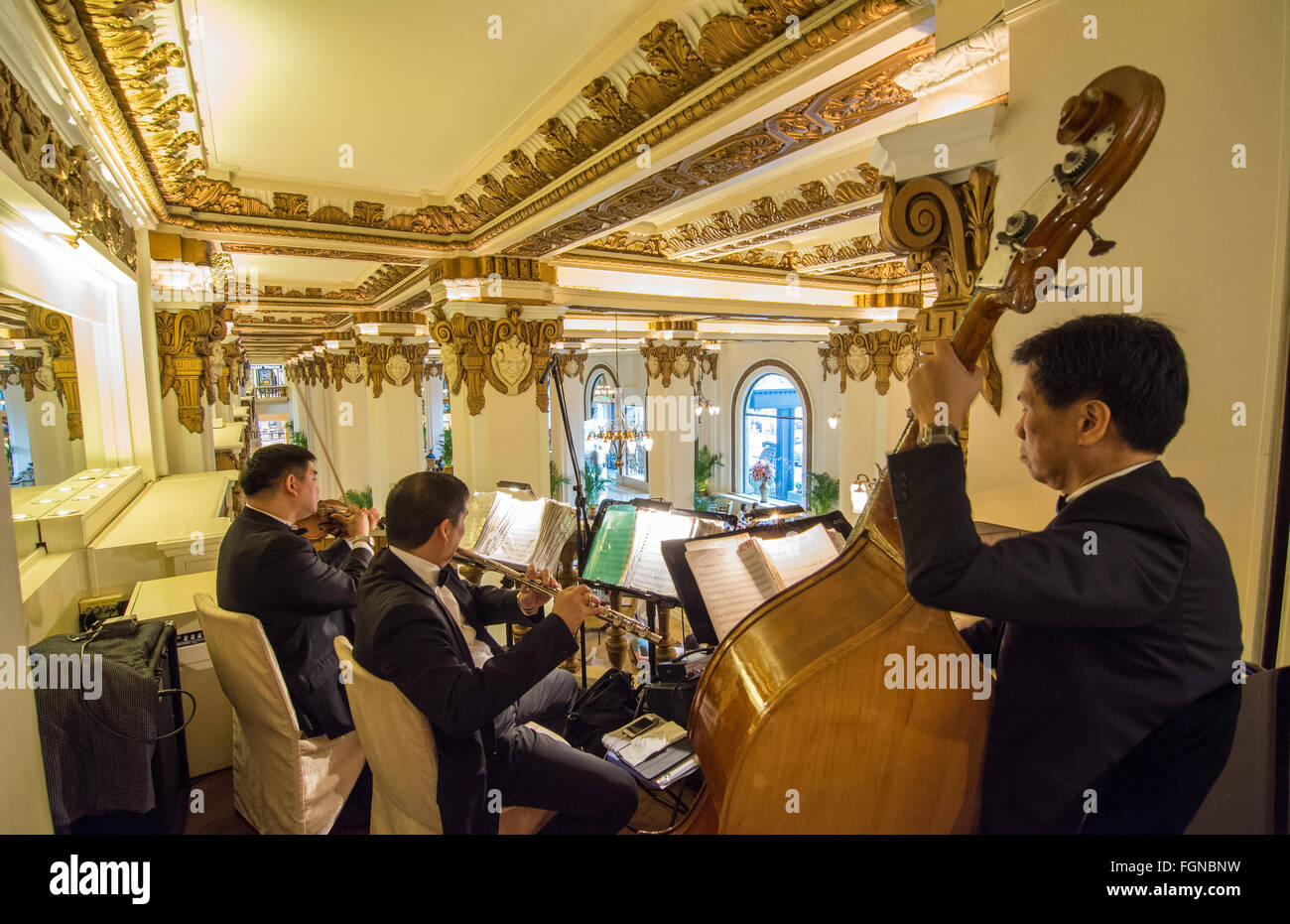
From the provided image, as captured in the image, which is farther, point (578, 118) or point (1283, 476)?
point (578, 118)

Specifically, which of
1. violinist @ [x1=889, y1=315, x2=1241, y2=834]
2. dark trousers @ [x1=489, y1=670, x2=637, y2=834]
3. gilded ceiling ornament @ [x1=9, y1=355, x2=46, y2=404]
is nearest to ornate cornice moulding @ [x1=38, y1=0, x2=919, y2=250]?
gilded ceiling ornament @ [x1=9, y1=355, x2=46, y2=404]

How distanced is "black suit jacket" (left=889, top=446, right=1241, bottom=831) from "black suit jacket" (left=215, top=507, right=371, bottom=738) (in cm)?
191

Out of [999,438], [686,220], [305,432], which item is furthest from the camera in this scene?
[305,432]

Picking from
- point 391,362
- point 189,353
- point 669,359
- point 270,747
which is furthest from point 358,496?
point 270,747

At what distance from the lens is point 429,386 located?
18.6 m

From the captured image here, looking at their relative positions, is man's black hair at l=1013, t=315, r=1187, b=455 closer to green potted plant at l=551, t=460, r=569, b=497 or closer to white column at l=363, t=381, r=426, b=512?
white column at l=363, t=381, r=426, b=512

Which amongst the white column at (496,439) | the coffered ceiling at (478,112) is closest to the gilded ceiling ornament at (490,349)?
the white column at (496,439)

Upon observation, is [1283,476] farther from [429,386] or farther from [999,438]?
[429,386]

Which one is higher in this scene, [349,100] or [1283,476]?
[349,100]

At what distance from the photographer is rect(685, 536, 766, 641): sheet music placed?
5.48 feet

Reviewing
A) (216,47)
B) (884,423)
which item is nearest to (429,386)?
(884,423)

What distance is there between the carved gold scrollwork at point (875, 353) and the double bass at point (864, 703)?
26.4 ft

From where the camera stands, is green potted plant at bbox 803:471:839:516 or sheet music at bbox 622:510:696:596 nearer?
sheet music at bbox 622:510:696:596
